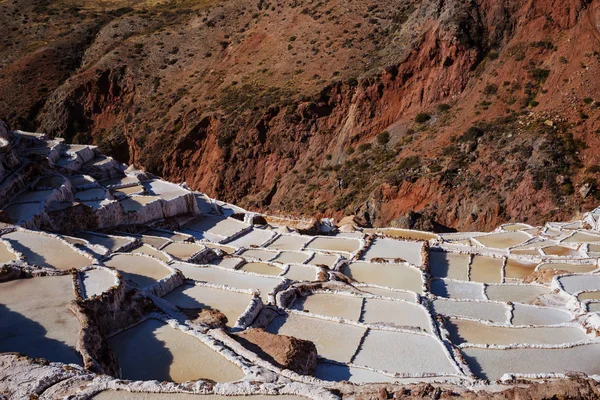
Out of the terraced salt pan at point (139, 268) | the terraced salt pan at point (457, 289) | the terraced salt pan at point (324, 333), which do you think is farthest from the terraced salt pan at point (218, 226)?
the terraced salt pan at point (324, 333)

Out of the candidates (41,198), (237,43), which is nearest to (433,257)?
(41,198)

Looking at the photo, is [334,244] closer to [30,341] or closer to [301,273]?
[301,273]

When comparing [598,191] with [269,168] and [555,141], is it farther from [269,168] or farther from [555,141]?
[269,168]

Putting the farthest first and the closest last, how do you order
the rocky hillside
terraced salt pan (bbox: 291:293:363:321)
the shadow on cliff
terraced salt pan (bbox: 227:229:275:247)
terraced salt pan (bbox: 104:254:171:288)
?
the rocky hillside < terraced salt pan (bbox: 227:229:275:247) < terraced salt pan (bbox: 104:254:171:288) < terraced salt pan (bbox: 291:293:363:321) < the shadow on cliff

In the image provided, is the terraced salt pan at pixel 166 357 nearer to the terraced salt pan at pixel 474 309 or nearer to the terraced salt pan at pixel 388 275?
the terraced salt pan at pixel 474 309

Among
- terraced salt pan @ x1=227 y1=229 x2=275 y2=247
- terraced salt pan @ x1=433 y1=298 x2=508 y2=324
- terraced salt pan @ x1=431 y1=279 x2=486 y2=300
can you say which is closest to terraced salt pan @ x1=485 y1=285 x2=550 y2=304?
terraced salt pan @ x1=431 y1=279 x2=486 y2=300

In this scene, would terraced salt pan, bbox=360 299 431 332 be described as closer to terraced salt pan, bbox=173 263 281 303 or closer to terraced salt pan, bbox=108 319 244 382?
terraced salt pan, bbox=173 263 281 303
